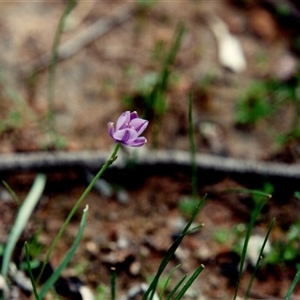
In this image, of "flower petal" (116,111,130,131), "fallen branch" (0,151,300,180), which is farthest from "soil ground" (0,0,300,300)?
"flower petal" (116,111,130,131)

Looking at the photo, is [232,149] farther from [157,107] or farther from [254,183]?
[157,107]

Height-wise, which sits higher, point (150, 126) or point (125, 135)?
point (125, 135)

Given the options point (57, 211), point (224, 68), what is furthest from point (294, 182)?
point (57, 211)

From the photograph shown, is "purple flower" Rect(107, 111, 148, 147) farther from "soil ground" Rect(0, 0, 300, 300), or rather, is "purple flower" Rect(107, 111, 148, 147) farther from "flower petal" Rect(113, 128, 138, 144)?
"soil ground" Rect(0, 0, 300, 300)

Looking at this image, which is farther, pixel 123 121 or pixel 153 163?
pixel 153 163

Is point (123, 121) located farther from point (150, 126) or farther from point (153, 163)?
point (150, 126)

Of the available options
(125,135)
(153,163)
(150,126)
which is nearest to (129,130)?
(125,135)

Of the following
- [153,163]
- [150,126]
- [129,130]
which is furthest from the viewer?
[150,126]

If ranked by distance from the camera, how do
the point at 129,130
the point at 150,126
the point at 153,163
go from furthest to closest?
the point at 150,126 < the point at 153,163 < the point at 129,130
